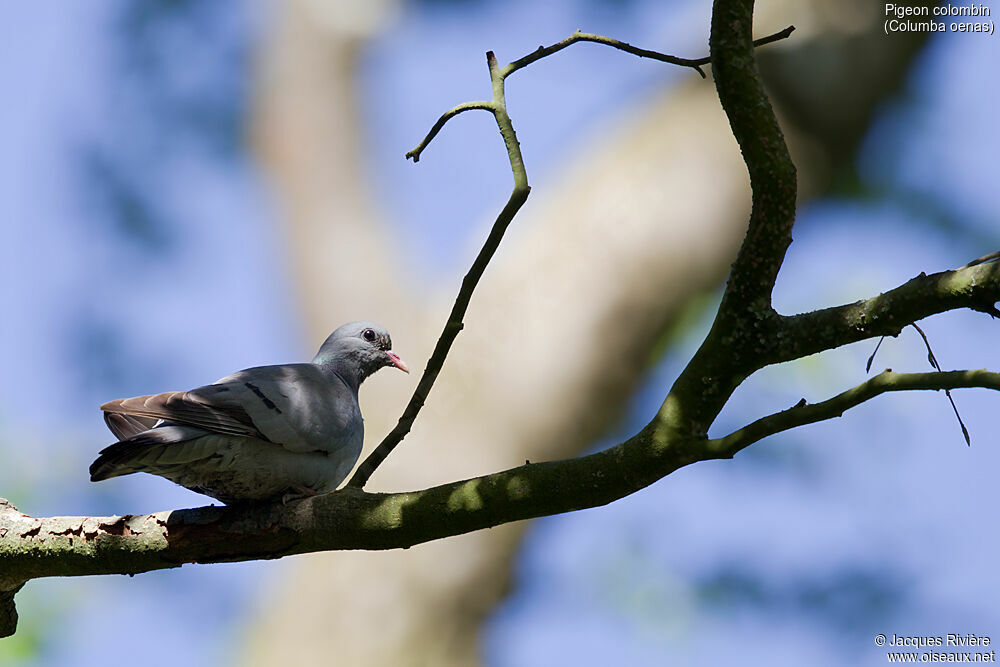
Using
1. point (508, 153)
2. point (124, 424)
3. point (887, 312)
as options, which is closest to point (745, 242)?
point (887, 312)

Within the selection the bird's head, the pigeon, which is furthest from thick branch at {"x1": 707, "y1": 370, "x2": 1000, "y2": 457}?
the bird's head

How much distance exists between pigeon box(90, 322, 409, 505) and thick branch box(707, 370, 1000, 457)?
1488 mm

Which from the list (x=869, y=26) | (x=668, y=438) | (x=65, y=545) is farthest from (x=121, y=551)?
(x=869, y=26)

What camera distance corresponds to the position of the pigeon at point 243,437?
2.99 meters

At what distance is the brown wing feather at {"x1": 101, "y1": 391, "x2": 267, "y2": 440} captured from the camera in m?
3.01

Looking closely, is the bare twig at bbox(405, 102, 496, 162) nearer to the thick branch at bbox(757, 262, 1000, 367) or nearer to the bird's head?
the thick branch at bbox(757, 262, 1000, 367)

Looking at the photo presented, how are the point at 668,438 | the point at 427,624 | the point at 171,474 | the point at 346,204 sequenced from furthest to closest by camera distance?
the point at 346,204 < the point at 427,624 < the point at 171,474 < the point at 668,438

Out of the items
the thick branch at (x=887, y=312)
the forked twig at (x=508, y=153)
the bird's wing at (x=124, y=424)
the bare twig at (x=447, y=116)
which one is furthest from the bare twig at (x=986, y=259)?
the bird's wing at (x=124, y=424)

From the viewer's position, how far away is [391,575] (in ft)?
20.5

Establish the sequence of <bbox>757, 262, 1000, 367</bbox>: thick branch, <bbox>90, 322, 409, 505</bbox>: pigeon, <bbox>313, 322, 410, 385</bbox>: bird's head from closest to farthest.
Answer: <bbox>757, 262, 1000, 367</bbox>: thick branch, <bbox>90, 322, 409, 505</bbox>: pigeon, <bbox>313, 322, 410, 385</bbox>: bird's head

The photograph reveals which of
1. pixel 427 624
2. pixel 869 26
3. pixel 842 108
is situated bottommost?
pixel 427 624

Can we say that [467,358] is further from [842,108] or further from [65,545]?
[65,545]

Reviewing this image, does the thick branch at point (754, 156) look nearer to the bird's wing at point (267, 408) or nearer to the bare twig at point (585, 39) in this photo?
the bare twig at point (585, 39)

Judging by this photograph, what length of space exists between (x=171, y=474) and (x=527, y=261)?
4.13 m
